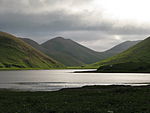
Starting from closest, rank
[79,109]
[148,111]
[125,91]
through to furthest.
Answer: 1. [148,111]
2. [79,109]
3. [125,91]

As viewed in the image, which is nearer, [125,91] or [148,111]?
[148,111]

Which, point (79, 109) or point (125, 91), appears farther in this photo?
point (125, 91)

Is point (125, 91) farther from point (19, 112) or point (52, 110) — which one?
point (19, 112)

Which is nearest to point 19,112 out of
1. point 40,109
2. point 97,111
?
point 40,109

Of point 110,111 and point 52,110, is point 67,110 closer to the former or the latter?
point 52,110

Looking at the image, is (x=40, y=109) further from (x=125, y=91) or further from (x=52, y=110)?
(x=125, y=91)

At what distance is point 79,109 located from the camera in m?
30.0

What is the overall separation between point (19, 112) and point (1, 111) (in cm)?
277

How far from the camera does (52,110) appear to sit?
29719mm

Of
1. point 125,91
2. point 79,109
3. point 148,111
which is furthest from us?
point 125,91

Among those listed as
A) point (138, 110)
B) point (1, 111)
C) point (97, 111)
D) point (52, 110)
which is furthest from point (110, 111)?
point (1, 111)

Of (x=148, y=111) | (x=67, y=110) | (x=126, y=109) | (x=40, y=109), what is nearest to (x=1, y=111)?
(x=40, y=109)

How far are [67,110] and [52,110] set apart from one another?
6.44 feet

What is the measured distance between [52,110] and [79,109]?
3473 millimetres
